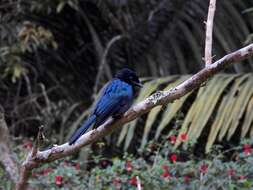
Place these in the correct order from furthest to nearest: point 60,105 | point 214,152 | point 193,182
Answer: point 60,105
point 214,152
point 193,182

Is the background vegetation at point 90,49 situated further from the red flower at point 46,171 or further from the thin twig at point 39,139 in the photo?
the thin twig at point 39,139

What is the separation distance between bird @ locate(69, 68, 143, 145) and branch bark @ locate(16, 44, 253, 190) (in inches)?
2.8

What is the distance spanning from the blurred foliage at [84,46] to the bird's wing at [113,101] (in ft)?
10.3

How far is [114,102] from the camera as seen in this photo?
4.14 meters

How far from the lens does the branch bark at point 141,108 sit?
11.6 ft

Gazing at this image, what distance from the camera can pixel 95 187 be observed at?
207 inches

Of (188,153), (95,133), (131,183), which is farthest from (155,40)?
(95,133)

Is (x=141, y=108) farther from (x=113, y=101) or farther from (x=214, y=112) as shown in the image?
(x=214, y=112)

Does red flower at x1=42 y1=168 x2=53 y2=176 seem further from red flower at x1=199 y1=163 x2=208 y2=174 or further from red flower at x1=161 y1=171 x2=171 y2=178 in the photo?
red flower at x1=199 y1=163 x2=208 y2=174

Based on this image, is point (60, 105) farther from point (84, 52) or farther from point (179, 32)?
point (179, 32)

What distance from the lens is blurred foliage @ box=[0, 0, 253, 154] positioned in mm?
7828

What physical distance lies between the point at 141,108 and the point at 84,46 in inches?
209

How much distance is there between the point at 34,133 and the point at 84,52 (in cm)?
124

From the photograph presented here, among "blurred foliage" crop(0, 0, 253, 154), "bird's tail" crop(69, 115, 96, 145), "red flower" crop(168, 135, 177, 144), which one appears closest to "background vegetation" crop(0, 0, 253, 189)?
"blurred foliage" crop(0, 0, 253, 154)
